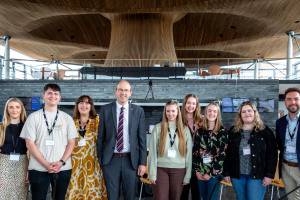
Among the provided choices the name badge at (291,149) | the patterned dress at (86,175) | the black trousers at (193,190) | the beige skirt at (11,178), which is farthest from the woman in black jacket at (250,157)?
the beige skirt at (11,178)

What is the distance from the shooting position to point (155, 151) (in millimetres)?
2773

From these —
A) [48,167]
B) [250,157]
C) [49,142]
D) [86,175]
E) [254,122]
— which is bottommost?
[86,175]

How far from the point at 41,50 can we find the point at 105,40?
20.3 feet

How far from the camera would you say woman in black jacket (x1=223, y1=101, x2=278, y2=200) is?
8.64 feet

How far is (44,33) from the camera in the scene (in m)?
16.3

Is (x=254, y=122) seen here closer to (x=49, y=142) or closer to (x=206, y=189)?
(x=206, y=189)

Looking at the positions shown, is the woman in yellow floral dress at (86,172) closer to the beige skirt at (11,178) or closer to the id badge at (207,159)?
the beige skirt at (11,178)

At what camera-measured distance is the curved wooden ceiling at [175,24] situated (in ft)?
33.3

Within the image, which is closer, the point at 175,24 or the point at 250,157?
the point at 250,157

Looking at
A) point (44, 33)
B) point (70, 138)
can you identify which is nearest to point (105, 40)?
point (44, 33)

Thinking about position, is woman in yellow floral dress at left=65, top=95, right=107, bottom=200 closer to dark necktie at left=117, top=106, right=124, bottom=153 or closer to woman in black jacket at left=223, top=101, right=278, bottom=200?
dark necktie at left=117, top=106, right=124, bottom=153

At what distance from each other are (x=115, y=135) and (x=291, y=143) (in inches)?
78.0

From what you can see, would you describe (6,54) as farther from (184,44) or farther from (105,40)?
(184,44)

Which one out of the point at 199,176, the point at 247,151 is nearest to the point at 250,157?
Answer: the point at 247,151
